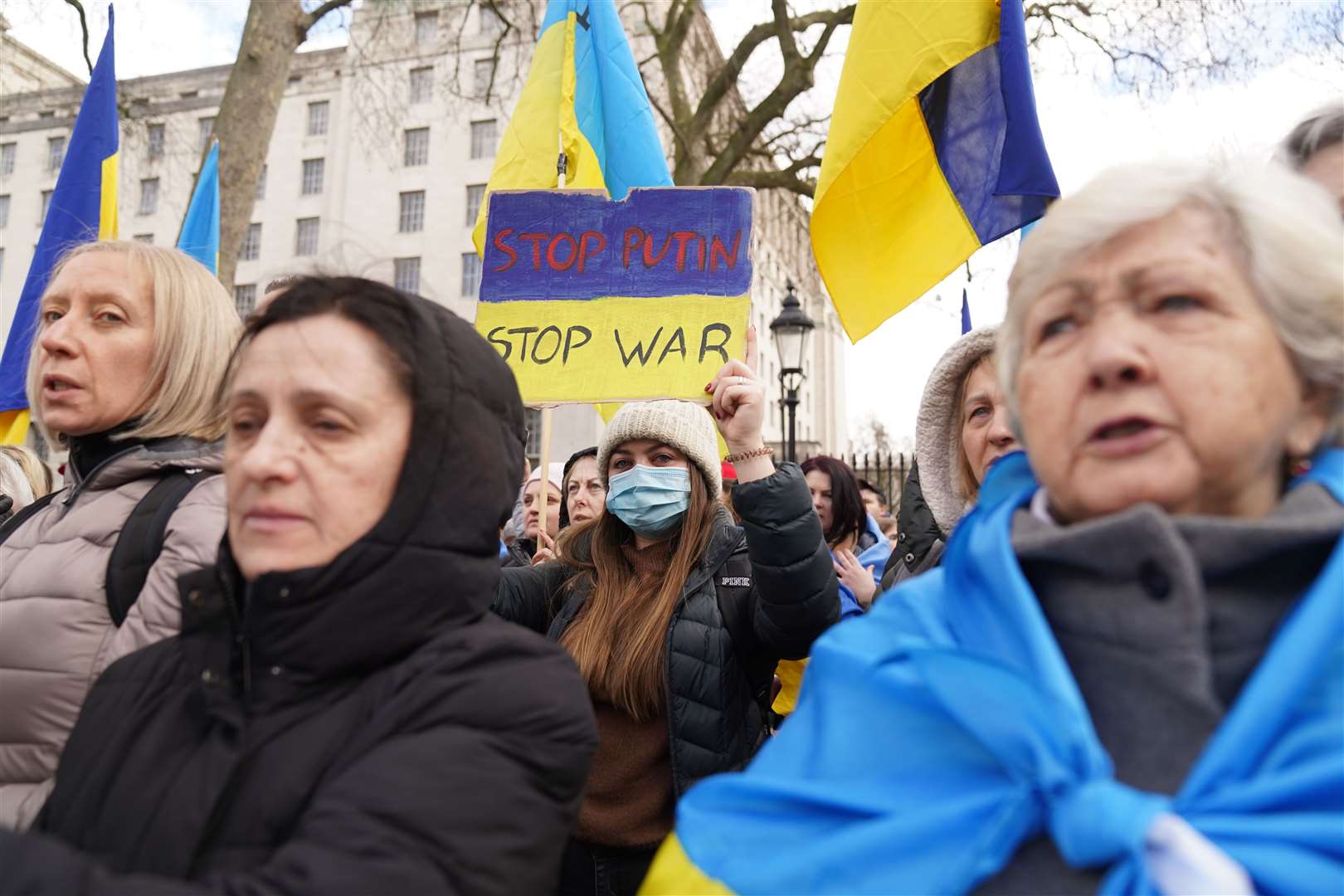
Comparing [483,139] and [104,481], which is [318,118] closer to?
[483,139]

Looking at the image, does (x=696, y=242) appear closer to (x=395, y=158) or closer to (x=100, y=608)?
(x=100, y=608)

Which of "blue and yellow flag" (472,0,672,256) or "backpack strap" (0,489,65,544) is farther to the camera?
"blue and yellow flag" (472,0,672,256)

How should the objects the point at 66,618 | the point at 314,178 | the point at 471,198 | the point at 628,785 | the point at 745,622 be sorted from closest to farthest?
the point at 66,618 → the point at 628,785 → the point at 745,622 → the point at 471,198 → the point at 314,178

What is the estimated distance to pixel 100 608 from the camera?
1.86 metres

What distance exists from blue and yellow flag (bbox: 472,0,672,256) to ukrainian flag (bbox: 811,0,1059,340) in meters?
1.40

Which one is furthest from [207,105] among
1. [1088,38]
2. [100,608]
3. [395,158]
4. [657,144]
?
[100,608]

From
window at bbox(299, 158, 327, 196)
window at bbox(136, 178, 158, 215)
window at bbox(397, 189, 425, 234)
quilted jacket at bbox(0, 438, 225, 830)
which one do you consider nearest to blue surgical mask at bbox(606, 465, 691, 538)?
quilted jacket at bbox(0, 438, 225, 830)

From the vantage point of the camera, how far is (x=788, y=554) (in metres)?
2.45

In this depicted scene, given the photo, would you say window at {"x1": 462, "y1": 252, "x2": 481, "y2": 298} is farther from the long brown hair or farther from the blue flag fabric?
the blue flag fabric

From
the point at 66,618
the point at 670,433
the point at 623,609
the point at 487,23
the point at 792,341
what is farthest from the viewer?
the point at 487,23

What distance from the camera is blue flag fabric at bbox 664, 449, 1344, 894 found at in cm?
104

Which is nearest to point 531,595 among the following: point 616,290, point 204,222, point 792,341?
point 616,290

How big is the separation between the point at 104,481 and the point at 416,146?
131 feet

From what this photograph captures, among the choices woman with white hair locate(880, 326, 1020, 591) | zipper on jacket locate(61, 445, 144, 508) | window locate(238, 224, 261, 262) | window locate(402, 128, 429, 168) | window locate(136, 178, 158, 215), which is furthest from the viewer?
window locate(136, 178, 158, 215)
